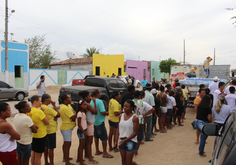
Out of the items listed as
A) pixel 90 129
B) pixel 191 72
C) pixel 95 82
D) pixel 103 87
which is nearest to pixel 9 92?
pixel 95 82

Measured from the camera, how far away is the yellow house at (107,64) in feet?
102

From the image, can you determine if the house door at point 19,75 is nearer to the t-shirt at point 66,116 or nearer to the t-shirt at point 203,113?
the t-shirt at point 66,116

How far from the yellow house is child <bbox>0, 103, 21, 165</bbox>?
27629 millimetres

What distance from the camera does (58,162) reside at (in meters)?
4.46

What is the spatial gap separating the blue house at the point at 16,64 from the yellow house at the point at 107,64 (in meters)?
12.2

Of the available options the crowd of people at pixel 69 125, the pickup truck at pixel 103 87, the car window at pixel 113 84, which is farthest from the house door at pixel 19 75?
the crowd of people at pixel 69 125

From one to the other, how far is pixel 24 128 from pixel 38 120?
0.31 meters

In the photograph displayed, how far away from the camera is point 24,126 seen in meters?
3.39

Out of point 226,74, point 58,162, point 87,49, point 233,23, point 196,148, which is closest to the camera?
point 58,162

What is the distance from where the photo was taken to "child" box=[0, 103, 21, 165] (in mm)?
2961

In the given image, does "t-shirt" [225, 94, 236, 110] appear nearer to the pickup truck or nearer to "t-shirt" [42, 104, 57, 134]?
"t-shirt" [42, 104, 57, 134]

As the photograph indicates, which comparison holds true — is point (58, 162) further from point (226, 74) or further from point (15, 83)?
point (15, 83)

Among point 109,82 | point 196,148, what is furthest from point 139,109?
point 109,82

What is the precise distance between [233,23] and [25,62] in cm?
1848
